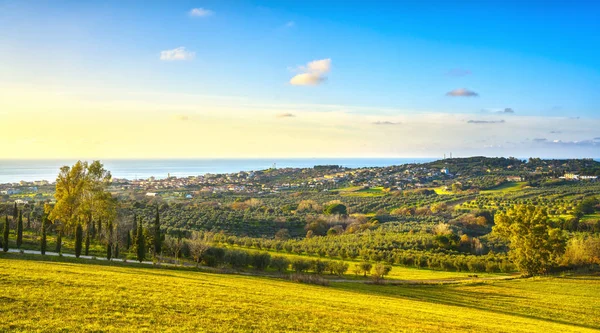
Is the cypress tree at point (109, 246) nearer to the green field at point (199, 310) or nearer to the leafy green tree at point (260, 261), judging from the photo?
the leafy green tree at point (260, 261)

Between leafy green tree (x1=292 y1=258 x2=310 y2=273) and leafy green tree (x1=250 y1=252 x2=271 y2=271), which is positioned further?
leafy green tree (x1=292 y1=258 x2=310 y2=273)

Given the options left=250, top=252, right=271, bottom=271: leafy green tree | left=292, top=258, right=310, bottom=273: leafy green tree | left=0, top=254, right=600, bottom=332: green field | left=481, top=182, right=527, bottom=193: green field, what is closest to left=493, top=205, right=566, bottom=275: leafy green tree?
left=0, top=254, right=600, bottom=332: green field

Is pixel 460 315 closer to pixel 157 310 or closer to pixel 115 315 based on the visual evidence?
pixel 157 310

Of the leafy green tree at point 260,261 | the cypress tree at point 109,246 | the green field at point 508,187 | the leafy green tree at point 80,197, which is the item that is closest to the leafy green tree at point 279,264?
the leafy green tree at point 260,261

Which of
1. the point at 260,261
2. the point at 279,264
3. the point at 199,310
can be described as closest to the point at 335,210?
the point at 279,264

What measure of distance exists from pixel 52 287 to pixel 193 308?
648cm

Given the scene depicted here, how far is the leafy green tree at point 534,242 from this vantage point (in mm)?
46938

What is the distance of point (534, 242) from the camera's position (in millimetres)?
47281

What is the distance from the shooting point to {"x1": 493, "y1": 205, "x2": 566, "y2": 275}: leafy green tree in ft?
154

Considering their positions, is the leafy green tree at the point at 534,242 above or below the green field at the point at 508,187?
below

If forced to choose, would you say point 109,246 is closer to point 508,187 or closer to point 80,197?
point 80,197

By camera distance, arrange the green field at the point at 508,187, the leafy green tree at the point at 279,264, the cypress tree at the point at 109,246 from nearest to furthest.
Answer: the cypress tree at the point at 109,246 < the leafy green tree at the point at 279,264 < the green field at the point at 508,187

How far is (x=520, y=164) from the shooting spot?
596 ft

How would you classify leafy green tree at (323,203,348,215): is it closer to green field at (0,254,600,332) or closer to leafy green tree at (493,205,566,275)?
leafy green tree at (493,205,566,275)
